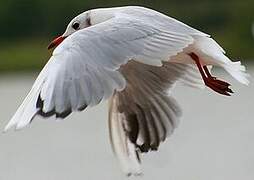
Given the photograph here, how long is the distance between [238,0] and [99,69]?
32.4 feet

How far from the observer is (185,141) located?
26.5ft

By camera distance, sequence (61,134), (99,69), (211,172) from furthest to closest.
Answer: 1. (61,134)
2. (211,172)
3. (99,69)

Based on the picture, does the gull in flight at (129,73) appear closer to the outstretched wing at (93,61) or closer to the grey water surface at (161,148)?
the outstretched wing at (93,61)

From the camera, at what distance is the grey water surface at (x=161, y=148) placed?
21.4ft

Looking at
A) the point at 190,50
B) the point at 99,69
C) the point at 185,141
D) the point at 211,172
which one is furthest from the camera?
the point at 185,141

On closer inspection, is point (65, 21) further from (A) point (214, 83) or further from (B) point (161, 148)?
(A) point (214, 83)

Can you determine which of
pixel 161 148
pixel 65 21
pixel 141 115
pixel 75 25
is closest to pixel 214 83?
pixel 141 115

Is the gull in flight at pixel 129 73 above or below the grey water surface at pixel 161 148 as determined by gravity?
above

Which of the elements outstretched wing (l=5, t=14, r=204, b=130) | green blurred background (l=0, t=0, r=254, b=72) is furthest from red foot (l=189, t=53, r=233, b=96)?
green blurred background (l=0, t=0, r=254, b=72)

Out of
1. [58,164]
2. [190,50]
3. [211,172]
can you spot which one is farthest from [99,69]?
[58,164]

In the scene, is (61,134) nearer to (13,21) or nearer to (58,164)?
(58,164)

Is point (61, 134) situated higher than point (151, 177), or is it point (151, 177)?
point (151, 177)

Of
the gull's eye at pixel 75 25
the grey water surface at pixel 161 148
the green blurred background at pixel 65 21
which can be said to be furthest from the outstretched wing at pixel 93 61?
the green blurred background at pixel 65 21

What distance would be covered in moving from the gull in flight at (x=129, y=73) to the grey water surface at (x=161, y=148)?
143cm
